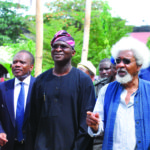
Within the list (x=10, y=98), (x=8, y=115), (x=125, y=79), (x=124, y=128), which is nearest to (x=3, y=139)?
(x=8, y=115)

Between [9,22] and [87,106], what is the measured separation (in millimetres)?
27510

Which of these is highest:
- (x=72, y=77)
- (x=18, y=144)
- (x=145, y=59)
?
(x=145, y=59)

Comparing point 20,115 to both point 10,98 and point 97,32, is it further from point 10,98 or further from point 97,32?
point 97,32

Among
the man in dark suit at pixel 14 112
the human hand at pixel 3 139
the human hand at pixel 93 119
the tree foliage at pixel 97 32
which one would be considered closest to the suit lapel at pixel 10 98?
the man in dark suit at pixel 14 112

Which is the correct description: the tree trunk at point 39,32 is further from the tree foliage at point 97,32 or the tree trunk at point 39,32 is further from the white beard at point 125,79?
the white beard at point 125,79

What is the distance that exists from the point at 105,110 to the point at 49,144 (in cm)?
78

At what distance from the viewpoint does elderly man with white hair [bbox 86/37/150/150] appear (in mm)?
3047

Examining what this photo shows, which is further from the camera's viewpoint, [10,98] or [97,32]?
[97,32]

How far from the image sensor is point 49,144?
3.39 meters

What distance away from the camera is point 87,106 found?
3.50 m

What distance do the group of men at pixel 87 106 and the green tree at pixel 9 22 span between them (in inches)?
1034

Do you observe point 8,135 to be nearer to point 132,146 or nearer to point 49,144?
point 49,144

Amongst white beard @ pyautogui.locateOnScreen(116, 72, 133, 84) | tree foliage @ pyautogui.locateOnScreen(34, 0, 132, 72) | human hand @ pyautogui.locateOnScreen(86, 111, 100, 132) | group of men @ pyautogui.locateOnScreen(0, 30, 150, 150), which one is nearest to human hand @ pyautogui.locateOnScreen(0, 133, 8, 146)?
group of men @ pyautogui.locateOnScreen(0, 30, 150, 150)

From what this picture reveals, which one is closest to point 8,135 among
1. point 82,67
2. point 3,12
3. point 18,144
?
point 18,144
